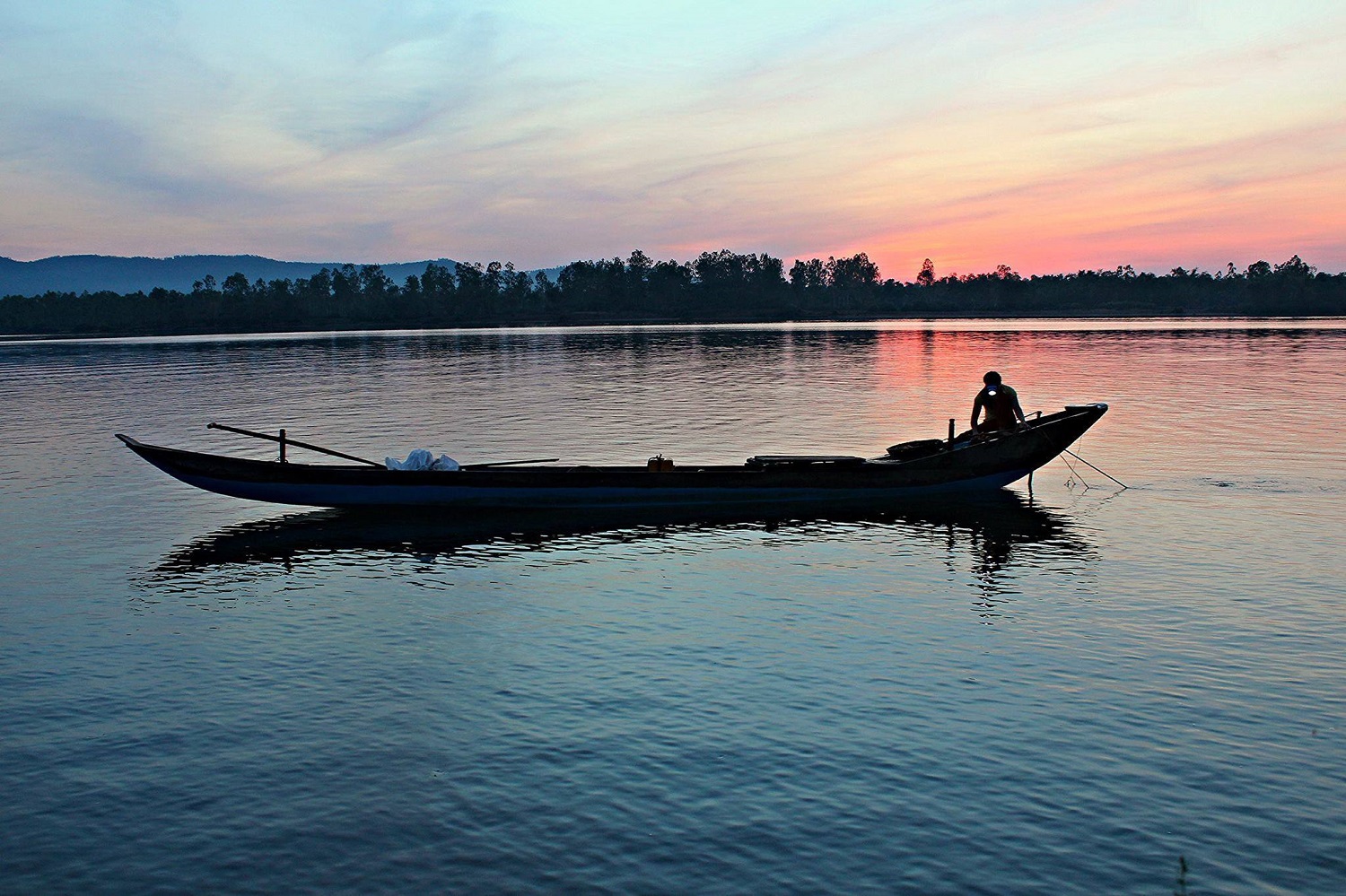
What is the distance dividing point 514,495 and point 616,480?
244 cm

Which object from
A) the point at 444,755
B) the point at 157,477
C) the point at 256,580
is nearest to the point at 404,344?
the point at 157,477

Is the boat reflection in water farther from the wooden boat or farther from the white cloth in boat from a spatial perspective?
the white cloth in boat

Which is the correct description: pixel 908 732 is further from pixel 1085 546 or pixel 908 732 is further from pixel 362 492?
pixel 362 492

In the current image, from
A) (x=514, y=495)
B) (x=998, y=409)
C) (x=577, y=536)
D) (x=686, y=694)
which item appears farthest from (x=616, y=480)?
(x=686, y=694)

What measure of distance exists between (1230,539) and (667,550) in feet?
36.2

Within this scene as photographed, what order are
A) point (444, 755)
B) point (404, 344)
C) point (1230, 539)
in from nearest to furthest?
1. point (444, 755)
2. point (1230, 539)
3. point (404, 344)

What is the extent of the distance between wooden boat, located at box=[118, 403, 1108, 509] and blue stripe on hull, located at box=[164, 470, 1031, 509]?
0.02 m

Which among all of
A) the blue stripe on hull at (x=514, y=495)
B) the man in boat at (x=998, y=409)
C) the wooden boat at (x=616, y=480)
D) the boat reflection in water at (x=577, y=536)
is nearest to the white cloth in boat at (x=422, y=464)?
the wooden boat at (x=616, y=480)

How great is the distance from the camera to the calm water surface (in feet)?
27.9

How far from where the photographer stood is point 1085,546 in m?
19.7

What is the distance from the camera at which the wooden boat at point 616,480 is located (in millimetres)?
22703

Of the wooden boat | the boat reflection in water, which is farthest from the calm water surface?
the wooden boat

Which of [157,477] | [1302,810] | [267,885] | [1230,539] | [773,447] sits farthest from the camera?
[773,447]

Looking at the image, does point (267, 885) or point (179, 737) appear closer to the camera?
point (267, 885)
